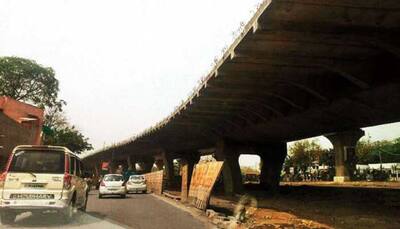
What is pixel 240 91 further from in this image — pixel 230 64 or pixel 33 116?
pixel 33 116

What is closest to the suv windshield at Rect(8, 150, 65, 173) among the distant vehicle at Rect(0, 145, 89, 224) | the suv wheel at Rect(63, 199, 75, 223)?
the distant vehicle at Rect(0, 145, 89, 224)

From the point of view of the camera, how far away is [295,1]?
11.5m

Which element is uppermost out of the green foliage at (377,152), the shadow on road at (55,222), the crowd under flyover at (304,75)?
the green foliage at (377,152)

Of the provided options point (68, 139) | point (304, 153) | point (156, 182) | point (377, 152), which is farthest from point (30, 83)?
point (377, 152)

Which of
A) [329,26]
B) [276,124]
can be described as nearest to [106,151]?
[276,124]

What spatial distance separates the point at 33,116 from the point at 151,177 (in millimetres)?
22360

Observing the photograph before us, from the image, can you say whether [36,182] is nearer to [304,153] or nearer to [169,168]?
[169,168]

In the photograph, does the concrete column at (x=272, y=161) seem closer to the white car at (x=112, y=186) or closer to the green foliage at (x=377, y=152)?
A: the white car at (x=112, y=186)

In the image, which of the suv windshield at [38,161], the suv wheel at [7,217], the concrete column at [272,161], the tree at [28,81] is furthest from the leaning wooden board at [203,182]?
the tree at [28,81]

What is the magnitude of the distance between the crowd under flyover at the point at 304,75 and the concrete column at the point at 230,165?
64.7 inches

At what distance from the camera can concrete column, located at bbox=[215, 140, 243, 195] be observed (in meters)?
39.7

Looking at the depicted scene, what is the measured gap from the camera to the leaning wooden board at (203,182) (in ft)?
77.8

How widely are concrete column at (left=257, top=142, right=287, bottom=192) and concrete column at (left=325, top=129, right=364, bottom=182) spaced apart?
16970mm

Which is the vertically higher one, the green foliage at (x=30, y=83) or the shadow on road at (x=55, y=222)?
the green foliage at (x=30, y=83)
